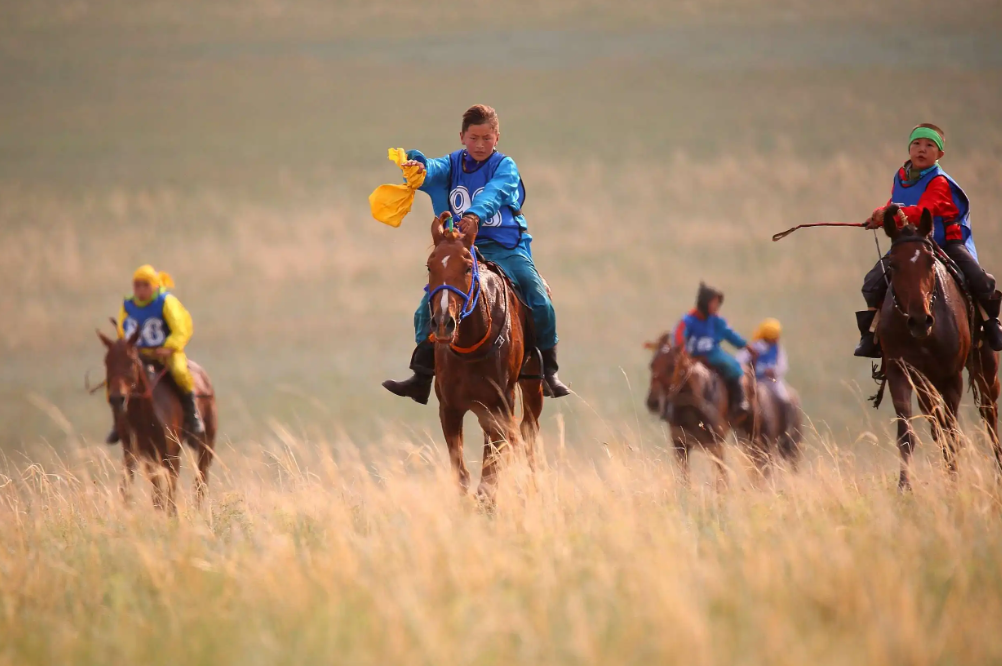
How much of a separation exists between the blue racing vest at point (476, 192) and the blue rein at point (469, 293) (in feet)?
2.32

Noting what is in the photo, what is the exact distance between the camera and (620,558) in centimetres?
707

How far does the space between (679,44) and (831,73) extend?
13.6 meters

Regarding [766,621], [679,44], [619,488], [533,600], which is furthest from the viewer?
[679,44]

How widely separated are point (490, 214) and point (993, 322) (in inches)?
165

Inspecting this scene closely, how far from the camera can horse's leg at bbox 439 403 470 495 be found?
9164 mm

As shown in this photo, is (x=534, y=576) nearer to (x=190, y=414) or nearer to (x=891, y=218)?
(x=891, y=218)

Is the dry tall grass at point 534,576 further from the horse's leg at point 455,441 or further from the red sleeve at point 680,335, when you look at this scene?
the red sleeve at point 680,335

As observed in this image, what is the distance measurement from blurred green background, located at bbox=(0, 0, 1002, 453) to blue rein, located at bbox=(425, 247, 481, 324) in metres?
47.4

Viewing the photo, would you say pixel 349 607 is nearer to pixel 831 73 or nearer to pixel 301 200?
pixel 301 200

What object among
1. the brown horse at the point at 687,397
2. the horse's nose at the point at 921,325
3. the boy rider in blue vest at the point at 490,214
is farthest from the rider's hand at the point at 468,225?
the brown horse at the point at 687,397

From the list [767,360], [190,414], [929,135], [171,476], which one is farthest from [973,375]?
[767,360]

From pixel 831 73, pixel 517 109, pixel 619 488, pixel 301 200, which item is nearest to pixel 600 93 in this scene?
pixel 517 109

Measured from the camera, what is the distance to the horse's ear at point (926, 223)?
31.1ft

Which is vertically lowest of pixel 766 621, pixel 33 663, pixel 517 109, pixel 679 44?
pixel 33 663
